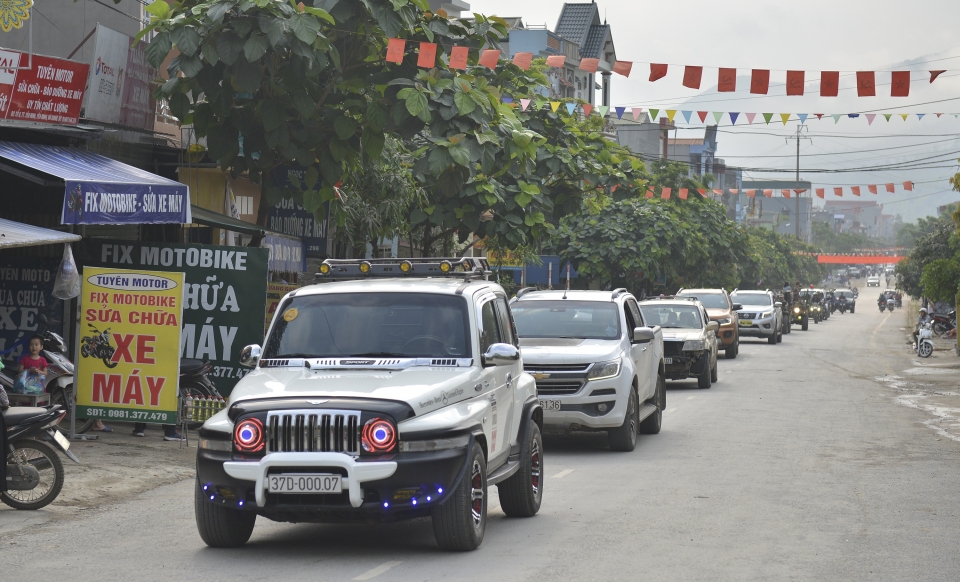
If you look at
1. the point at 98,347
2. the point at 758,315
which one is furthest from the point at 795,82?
the point at 758,315

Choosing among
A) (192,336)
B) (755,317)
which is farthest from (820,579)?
(755,317)

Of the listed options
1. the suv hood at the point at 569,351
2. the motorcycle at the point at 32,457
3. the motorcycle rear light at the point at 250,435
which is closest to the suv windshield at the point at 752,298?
the suv hood at the point at 569,351

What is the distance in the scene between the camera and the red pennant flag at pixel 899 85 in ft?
63.1

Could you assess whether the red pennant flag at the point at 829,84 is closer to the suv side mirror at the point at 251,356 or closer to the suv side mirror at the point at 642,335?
the suv side mirror at the point at 642,335

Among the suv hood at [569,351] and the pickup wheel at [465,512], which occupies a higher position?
the suv hood at [569,351]

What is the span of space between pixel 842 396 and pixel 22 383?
15390 mm

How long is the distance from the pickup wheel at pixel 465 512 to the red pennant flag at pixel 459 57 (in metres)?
8.90

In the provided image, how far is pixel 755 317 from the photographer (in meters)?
44.3

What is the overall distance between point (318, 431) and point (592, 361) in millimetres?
6782

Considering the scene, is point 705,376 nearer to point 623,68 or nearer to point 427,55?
point 623,68

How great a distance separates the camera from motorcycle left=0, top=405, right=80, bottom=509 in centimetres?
1001

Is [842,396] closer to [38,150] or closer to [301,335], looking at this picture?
[38,150]

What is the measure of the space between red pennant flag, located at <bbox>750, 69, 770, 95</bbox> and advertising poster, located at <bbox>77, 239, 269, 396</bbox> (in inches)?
356

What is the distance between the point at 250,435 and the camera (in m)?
7.80
